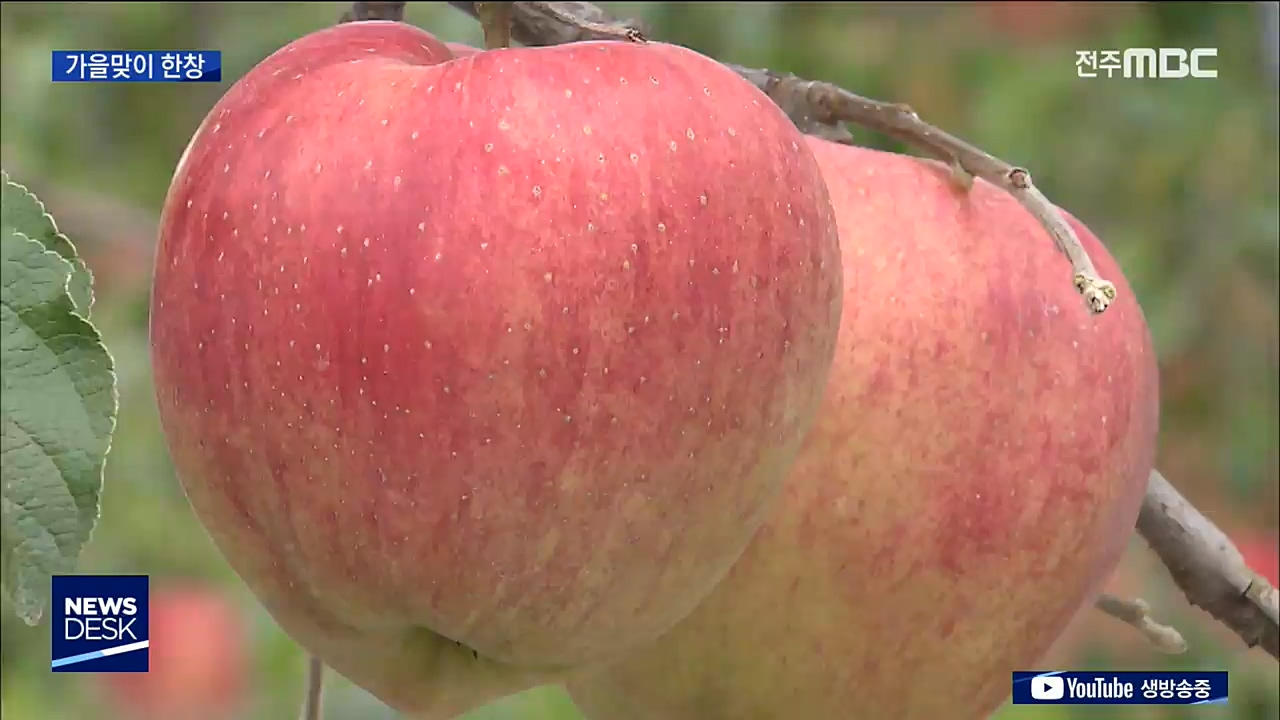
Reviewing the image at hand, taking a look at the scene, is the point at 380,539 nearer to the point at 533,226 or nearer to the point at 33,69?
the point at 533,226

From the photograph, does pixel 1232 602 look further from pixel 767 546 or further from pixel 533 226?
pixel 533 226

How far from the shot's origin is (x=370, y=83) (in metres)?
0.34

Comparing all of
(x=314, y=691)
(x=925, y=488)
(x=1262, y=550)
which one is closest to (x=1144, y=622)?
(x=925, y=488)

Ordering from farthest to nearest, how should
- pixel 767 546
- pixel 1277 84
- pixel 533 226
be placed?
pixel 1277 84
pixel 767 546
pixel 533 226

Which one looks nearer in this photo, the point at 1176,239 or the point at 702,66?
the point at 702,66

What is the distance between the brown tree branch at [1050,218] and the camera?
435mm

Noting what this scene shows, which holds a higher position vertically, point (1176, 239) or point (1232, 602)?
point (1176, 239)

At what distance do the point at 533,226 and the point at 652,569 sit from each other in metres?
0.09

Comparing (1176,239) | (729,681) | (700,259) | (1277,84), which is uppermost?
(1277,84)

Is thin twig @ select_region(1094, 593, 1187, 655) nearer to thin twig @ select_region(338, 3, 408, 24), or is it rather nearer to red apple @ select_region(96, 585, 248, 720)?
thin twig @ select_region(338, 3, 408, 24)

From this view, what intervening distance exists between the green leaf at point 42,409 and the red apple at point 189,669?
0.60 m

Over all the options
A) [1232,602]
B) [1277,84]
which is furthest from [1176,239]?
A: [1232,602]

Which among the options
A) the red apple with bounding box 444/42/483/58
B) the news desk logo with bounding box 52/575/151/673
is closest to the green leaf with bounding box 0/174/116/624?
the red apple with bounding box 444/42/483/58

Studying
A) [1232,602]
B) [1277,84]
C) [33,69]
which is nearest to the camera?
[1232,602]
